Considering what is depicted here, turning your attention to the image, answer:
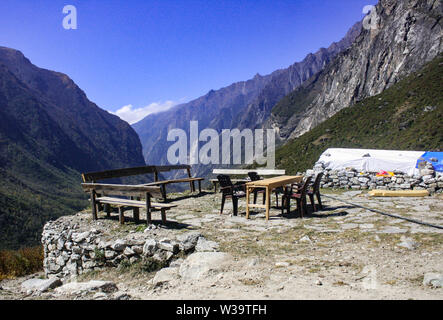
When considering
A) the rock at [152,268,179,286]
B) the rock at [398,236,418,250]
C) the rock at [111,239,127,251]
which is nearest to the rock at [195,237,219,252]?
the rock at [152,268,179,286]

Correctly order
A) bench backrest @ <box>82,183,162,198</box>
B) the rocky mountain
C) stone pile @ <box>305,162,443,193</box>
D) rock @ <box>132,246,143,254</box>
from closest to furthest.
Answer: rock @ <box>132,246,143,254</box> < bench backrest @ <box>82,183,162,198</box> < stone pile @ <box>305,162,443,193</box> < the rocky mountain

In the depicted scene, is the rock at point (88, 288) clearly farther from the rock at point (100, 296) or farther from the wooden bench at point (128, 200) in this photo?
the wooden bench at point (128, 200)

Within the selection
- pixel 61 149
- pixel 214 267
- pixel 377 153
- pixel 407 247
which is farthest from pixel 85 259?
pixel 61 149

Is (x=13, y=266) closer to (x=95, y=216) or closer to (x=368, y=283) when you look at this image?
(x=95, y=216)

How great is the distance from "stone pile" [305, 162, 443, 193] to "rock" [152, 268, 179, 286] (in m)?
6.16

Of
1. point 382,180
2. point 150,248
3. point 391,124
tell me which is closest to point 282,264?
point 150,248

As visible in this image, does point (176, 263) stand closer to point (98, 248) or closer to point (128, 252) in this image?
point (128, 252)

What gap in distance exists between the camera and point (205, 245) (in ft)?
15.6

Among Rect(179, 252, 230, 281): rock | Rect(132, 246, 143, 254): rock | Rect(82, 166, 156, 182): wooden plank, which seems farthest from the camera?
Rect(82, 166, 156, 182): wooden plank

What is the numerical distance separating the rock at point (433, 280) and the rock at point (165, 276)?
2.85 meters

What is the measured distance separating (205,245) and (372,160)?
929cm

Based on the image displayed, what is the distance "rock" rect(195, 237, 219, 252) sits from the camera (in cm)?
464

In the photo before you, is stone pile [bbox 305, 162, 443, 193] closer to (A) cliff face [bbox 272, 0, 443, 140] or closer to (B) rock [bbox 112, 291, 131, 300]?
(B) rock [bbox 112, 291, 131, 300]

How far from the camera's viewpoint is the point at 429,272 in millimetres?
3430
